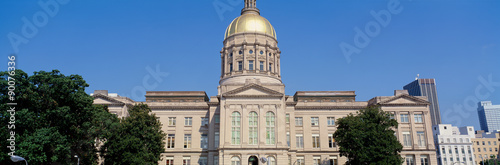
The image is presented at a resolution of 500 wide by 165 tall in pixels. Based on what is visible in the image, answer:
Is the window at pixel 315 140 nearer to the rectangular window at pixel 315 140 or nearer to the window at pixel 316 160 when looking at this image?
the rectangular window at pixel 315 140

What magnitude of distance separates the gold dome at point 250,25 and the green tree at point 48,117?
3815cm

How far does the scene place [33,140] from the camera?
125 feet

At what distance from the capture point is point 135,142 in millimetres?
49375

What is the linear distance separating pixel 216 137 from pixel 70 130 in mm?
28871

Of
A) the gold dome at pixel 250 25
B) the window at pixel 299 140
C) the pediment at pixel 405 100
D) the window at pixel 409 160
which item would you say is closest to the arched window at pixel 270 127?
the window at pixel 299 140

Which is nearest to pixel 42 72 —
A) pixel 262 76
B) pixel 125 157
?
pixel 125 157

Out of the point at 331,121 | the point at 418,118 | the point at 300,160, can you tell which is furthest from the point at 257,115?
the point at 418,118

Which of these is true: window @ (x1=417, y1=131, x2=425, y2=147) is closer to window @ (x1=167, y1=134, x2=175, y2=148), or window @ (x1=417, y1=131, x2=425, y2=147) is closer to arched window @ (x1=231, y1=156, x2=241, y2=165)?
arched window @ (x1=231, y1=156, x2=241, y2=165)

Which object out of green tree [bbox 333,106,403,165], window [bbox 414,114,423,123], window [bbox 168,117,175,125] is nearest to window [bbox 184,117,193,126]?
window [bbox 168,117,175,125]

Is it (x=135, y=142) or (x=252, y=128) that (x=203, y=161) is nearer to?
(x=252, y=128)

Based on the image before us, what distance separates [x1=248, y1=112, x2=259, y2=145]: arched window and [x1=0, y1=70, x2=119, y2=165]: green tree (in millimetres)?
23632

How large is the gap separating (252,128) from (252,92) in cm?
591

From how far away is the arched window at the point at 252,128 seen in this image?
194 feet

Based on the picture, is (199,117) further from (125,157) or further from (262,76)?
(125,157)
